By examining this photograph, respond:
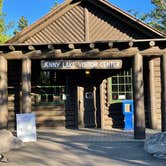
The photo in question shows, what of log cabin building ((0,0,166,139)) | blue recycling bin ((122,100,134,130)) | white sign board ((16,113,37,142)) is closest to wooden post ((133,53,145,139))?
log cabin building ((0,0,166,139))

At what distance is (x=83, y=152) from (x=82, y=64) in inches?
133

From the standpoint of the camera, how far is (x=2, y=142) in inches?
422

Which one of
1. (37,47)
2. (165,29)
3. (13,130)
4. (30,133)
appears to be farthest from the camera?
(165,29)

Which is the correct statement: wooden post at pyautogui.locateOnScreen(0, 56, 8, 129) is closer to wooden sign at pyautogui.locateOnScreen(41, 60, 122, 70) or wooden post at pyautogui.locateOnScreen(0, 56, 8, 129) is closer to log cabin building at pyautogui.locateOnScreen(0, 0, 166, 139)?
log cabin building at pyautogui.locateOnScreen(0, 0, 166, 139)

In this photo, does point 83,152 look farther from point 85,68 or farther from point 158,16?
point 158,16

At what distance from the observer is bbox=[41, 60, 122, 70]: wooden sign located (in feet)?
41.6

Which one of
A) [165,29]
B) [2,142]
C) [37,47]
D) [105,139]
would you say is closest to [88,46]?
[37,47]

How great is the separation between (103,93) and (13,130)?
3.95 meters

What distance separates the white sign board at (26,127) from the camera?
478 inches

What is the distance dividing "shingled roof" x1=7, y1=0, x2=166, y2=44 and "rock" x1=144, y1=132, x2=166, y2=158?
4.26 m

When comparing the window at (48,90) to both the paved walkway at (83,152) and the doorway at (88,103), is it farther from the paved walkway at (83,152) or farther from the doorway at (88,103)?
the paved walkway at (83,152)

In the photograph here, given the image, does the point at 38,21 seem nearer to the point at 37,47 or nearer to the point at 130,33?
the point at 37,47

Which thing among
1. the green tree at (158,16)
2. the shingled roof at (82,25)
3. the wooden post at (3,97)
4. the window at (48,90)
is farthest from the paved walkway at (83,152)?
the green tree at (158,16)

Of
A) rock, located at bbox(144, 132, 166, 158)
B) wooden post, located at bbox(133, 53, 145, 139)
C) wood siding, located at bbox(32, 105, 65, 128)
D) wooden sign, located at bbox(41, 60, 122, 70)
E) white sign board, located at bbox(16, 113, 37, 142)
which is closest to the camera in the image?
rock, located at bbox(144, 132, 166, 158)
